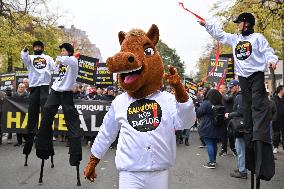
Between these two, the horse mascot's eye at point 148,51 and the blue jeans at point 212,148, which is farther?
the blue jeans at point 212,148

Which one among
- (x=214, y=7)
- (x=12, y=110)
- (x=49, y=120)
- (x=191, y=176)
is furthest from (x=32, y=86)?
(x=214, y=7)

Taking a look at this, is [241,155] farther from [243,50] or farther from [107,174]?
[243,50]

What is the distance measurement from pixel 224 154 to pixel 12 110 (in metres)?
6.76

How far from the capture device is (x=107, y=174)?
27.9ft

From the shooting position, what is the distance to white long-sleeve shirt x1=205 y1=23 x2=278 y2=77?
20.0 feet

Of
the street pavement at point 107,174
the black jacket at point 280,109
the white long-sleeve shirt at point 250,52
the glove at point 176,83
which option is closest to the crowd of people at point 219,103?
the white long-sleeve shirt at point 250,52

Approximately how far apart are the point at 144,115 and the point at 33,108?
15.8 ft

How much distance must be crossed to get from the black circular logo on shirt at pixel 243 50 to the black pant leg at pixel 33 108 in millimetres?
4062

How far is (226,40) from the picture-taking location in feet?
21.2

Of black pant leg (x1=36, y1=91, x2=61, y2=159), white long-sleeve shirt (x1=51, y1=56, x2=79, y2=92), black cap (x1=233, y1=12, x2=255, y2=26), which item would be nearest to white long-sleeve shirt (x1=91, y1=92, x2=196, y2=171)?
black cap (x1=233, y1=12, x2=255, y2=26)

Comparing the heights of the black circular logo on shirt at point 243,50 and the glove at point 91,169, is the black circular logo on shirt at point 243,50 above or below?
above

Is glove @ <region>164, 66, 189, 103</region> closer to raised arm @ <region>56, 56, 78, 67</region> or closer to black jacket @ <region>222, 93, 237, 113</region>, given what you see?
raised arm @ <region>56, 56, 78, 67</region>

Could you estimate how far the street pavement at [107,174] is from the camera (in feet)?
24.6

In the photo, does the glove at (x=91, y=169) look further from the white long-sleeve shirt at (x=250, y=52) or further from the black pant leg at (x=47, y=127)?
the black pant leg at (x=47, y=127)
